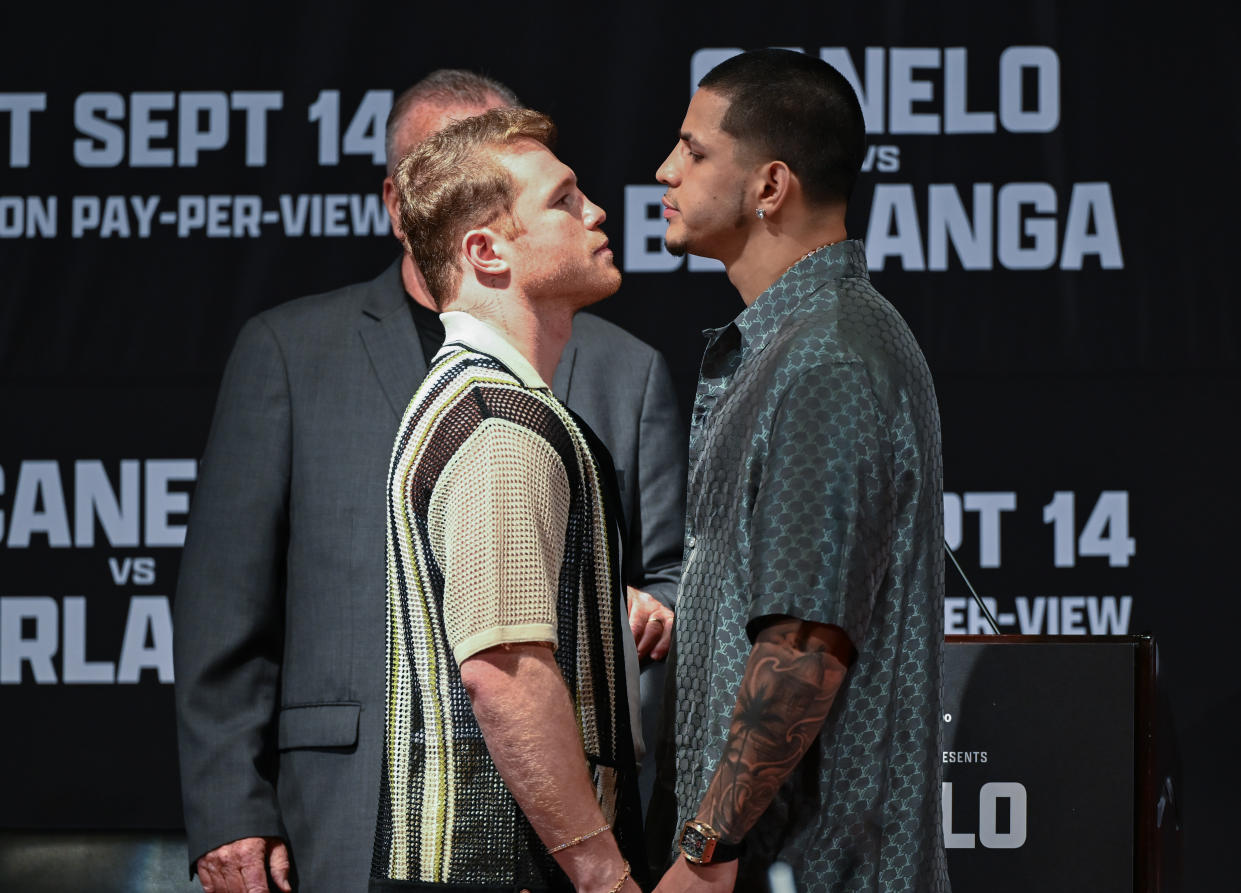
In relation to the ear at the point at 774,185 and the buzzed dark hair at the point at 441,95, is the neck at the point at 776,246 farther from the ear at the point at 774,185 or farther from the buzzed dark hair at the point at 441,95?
the buzzed dark hair at the point at 441,95

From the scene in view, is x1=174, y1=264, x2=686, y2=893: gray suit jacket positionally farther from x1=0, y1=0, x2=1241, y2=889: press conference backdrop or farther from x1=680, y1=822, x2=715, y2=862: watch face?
x1=0, y1=0, x2=1241, y2=889: press conference backdrop

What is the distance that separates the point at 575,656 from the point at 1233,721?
2.31 metres

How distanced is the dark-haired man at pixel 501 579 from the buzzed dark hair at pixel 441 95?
3.04 feet

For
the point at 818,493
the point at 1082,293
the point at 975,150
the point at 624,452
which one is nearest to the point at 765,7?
the point at 975,150

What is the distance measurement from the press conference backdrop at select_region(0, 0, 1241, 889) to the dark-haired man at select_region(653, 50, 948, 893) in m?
1.76

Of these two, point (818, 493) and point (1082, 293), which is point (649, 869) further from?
point (1082, 293)

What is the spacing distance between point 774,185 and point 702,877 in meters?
0.75

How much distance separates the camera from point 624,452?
2.51 meters

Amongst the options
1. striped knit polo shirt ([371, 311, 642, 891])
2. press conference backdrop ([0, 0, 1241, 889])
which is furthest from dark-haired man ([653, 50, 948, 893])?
press conference backdrop ([0, 0, 1241, 889])

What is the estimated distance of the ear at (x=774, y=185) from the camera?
1.67 metres

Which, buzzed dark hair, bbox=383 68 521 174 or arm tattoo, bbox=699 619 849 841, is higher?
buzzed dark hair, bbox=383 68 521 174

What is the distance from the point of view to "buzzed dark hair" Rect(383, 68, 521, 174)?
2.61 meters

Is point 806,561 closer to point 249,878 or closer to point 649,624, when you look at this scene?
point 649,624

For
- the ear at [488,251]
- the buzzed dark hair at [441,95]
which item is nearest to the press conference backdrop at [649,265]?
the buzzed dark hair at [441,95]
